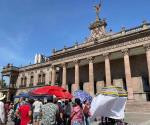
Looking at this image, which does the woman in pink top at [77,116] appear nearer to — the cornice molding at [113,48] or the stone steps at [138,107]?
the stone steps at [138,107]

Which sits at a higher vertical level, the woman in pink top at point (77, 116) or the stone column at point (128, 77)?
the stone column at point (128, 77)

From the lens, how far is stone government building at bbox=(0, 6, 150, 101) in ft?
88.1

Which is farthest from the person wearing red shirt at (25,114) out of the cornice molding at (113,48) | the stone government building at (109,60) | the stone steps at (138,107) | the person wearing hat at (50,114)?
the cornice molding at (113,48)

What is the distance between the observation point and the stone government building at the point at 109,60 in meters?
26.8

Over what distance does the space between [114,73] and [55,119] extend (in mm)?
26941

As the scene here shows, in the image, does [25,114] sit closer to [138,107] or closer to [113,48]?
[138,107]

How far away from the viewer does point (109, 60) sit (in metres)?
30.5

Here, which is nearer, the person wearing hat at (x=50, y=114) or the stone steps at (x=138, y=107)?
the person wearing hat at (x=50, y=114)

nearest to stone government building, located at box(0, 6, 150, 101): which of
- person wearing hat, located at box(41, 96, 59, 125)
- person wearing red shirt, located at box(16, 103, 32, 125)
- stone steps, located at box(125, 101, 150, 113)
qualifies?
stone steps, located at box(125, 101, 150, 113)

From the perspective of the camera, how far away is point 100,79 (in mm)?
34688

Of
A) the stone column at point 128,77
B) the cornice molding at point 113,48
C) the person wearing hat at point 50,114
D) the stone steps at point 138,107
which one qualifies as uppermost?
the cornice molding at point 113,48

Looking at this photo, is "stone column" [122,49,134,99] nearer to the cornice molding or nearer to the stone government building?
the stone government building

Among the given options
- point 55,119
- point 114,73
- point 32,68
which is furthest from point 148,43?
point 32,68

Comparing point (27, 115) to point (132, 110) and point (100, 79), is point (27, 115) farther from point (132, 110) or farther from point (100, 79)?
point (100, 79)
